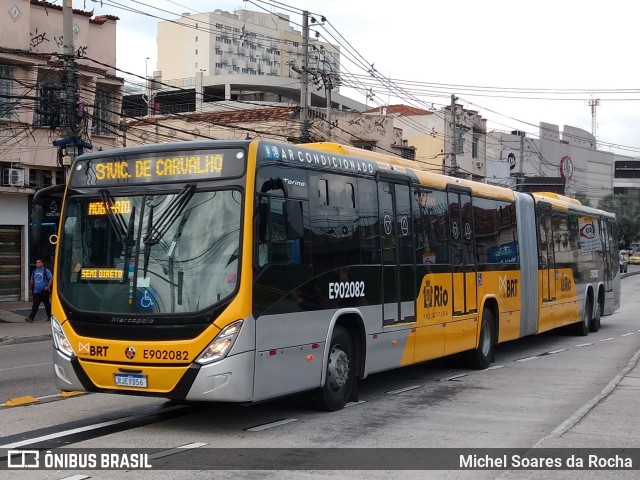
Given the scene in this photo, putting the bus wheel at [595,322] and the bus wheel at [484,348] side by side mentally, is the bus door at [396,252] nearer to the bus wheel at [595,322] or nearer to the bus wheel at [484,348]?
the bus wheel at [484,348]

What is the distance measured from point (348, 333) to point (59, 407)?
11.9ft

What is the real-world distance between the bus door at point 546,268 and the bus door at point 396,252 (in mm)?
7402

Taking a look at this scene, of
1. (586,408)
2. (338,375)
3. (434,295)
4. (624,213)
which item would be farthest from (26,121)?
(624,213)

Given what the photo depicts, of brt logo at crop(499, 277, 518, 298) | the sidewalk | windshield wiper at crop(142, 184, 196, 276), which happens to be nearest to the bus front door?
brt logo at crop(499, 277, 518, 298)

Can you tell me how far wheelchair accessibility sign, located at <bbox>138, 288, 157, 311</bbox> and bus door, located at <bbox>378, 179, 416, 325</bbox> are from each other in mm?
3744

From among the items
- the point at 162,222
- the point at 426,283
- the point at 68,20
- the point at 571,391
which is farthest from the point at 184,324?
the point at 68,20

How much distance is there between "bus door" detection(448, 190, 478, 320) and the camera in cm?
1489

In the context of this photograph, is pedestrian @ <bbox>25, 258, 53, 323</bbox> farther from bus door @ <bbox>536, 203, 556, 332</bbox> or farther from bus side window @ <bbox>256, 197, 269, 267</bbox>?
bus side window @ <bbox>256, 197, 269, 267</bbox>

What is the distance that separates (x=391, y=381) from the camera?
46.4 feet

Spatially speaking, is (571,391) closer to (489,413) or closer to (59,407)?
(489,413)

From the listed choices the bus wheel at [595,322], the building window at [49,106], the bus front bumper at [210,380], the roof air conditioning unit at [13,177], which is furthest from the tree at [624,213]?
the bus front bumper at [210,380]

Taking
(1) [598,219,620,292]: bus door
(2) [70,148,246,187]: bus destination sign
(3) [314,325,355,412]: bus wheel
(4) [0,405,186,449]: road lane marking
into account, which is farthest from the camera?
(1) [598,219,620,292]: bus door

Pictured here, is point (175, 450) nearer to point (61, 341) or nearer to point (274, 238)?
point (61, 341)

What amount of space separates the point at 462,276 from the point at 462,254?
1.23ft
